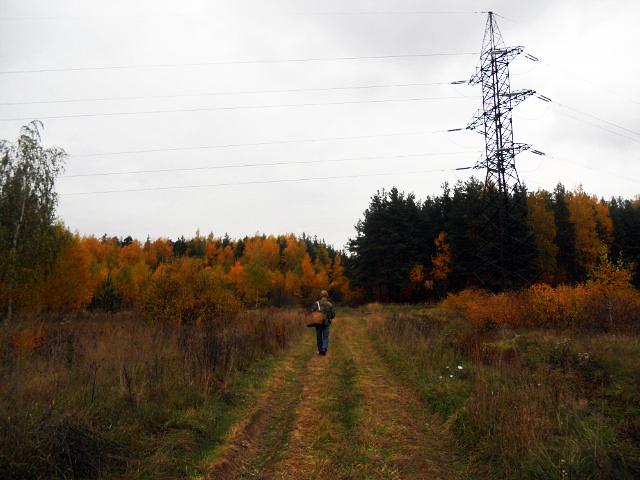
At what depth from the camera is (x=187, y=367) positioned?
6.49 meters

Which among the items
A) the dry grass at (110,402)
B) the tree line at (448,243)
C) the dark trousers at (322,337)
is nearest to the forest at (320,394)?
the dry grass at (110,402)

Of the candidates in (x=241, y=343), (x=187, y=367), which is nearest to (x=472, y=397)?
(x=187, y=367)

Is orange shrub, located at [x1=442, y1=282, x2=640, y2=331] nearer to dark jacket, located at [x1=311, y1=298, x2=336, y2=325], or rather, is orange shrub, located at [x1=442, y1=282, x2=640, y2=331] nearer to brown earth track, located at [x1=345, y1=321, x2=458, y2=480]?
dark jacket, located at [x1=311, y1=298, x2=336, y2=325]

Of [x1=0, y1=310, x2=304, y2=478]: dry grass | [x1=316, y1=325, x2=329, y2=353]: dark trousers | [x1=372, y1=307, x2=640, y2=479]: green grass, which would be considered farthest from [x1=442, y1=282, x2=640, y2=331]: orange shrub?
[x1=0, y1=310, x2=304, y2=478]: dry grass

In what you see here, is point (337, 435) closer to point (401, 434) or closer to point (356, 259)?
point (401, 434)

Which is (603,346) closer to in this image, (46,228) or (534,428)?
(534,428)

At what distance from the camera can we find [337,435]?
15.5 ft

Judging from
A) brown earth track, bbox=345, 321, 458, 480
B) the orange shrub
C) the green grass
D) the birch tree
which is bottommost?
brown earth track, bbox=345, 321, 458, 480

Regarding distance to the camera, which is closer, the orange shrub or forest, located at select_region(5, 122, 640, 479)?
forest, located at select_region(5, 122, 640, 479)

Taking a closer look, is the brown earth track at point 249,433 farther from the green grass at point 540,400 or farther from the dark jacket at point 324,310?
the green grass at point 540,400

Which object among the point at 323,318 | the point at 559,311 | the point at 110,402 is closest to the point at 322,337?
the point at 323,318

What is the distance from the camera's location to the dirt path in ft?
12.6

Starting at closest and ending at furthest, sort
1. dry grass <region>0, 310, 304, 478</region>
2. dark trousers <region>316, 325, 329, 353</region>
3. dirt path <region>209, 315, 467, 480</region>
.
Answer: dry grass <region>0, 310, 304, 478</region>, dirt path <region>209, 315, 467, 480</region>, dark trousers <region>316, 325, 329, 353</region>

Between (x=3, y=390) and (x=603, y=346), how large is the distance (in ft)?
39.7
